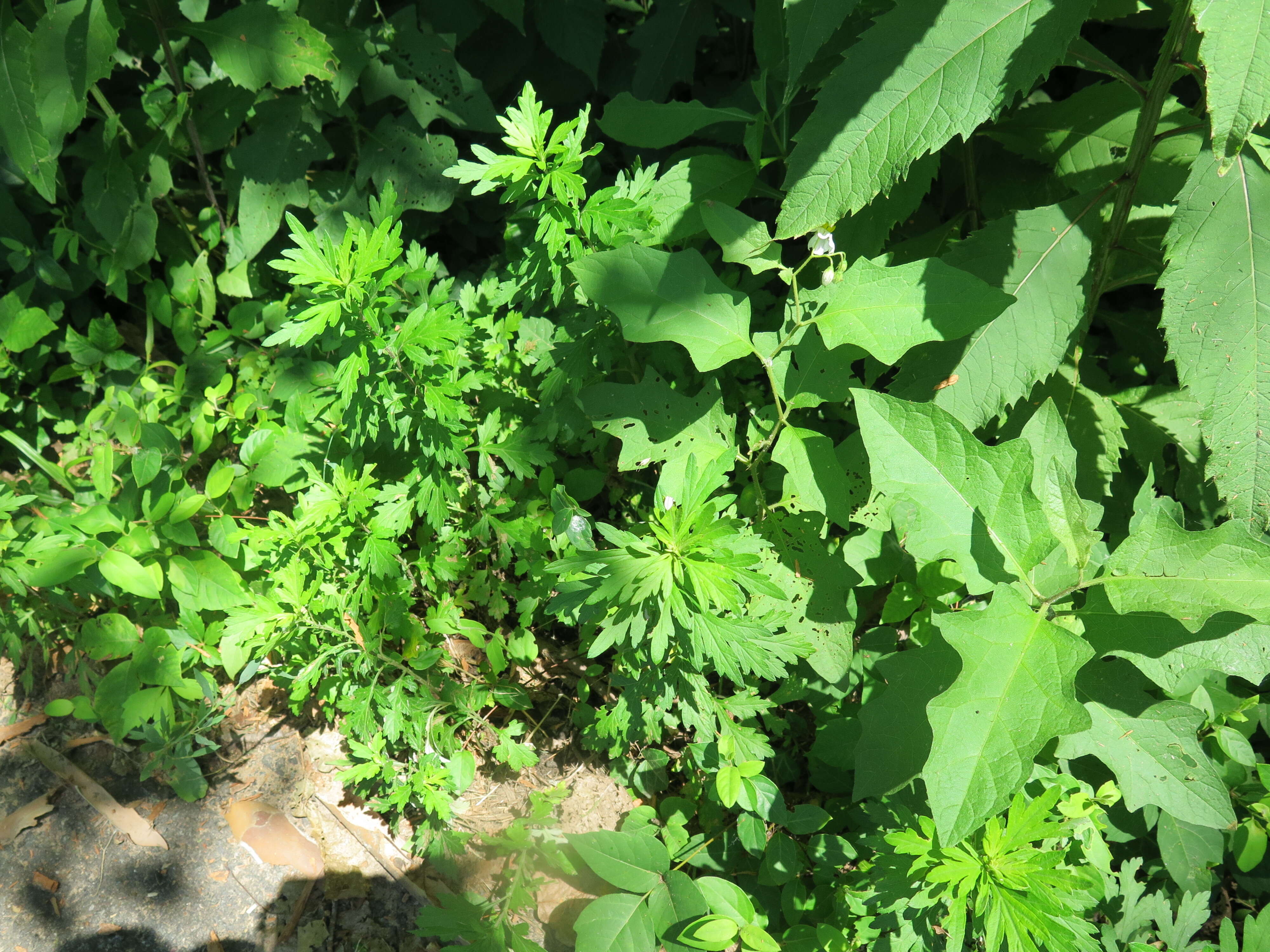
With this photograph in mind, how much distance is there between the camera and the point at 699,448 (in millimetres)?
1816

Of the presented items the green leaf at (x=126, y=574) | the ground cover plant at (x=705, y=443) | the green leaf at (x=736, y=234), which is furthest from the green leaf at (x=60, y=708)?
the green leaf at (x=736, y=234)

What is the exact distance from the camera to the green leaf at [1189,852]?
1812 mm

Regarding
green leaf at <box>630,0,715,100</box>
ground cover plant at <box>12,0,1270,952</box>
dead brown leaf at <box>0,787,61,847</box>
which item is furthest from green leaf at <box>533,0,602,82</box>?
dead brown leaf at <box>0,787,61,847</box>

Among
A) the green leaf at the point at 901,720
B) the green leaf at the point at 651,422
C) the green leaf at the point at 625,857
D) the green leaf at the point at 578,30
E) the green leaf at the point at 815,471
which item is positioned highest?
the green leaf at the point at 578,30

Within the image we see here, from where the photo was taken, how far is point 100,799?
2266mm

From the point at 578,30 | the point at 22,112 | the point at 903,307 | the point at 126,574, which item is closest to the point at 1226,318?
the point at 903,307

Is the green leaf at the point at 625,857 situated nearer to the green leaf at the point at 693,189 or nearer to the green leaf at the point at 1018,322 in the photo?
the green leaf at the point at 1018,322

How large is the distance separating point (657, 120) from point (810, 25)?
516 mm

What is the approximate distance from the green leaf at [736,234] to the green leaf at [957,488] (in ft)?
1.32

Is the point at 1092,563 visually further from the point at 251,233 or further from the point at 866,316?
the point at 251,233

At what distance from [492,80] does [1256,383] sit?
2429 millimetres

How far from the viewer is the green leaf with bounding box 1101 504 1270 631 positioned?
1.33 m

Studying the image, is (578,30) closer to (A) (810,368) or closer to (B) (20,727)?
(A) (810,368)

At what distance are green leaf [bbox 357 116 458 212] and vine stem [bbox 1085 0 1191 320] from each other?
1890mm
